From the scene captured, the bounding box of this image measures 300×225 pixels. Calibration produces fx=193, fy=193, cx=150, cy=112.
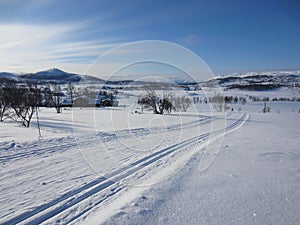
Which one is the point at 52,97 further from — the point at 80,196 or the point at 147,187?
the point at 147,187

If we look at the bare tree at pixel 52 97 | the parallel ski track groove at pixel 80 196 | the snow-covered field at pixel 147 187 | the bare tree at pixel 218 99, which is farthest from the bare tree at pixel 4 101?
the bare tree at pixel 218 99

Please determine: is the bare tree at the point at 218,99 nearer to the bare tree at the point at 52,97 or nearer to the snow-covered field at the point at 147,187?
the snow-covered field at the point at 147,187

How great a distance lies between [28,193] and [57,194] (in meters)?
0.60

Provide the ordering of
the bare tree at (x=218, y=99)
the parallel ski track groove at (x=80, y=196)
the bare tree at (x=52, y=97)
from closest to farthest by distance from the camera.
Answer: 1. the parallel ski track groove at (x=80, y=196)
2. the bare tree at (x=218, y=99)
3. the bare tree at (x=52, y=97)

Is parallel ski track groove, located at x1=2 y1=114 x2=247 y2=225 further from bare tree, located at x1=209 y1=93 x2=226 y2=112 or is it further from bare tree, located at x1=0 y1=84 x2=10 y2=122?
bare tree, located at x1=0 y1=84 x2=10 y2=122

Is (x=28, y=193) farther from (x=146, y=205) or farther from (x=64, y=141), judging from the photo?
(x=64, y=141)

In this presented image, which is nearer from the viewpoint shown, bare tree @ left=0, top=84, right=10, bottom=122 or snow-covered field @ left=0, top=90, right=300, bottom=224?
snow-covered field @ left=0, top=90, right=300, bottom=224

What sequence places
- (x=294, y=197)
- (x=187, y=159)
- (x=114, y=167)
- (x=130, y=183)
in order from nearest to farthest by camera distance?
(x=294, y=197) → (x=130, y=183) → (x=114, y=167) → (x=187, y=159)

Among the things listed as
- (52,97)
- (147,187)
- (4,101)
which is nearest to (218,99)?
(147,187)

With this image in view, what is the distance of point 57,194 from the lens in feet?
12.5

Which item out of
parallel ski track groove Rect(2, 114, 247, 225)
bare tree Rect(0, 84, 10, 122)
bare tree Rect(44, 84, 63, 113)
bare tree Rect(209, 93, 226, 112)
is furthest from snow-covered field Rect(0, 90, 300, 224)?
bare tree Rect(44, 84, 63, 113)

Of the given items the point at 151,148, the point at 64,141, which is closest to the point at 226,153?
the point at 151,148

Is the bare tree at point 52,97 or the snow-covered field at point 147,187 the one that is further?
the bare tree at point 52,97

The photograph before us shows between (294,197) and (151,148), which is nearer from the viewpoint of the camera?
(294,197)
